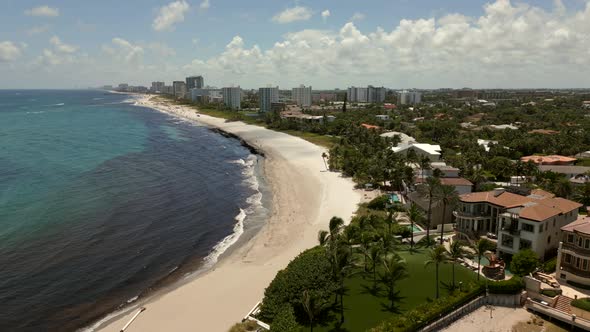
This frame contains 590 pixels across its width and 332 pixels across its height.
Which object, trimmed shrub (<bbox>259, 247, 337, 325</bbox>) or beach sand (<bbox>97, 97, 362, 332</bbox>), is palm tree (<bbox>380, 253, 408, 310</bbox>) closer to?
trimmed shrub (<bbox>259, 247, 337, 325</bbox>)

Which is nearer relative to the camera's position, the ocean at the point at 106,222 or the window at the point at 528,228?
the window at the point at 528,228

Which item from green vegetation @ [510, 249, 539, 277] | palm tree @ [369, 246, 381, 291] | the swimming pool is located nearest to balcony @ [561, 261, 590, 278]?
green vegetation @ [510, 249, 539, 277]

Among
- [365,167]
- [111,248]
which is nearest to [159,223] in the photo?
[111,248]

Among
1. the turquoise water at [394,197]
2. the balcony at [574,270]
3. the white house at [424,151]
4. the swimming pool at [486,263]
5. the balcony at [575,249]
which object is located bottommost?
the swimming pool at [486,263]

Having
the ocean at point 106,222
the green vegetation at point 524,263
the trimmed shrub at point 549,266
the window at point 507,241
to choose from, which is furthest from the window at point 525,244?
the ocean at point 106,222

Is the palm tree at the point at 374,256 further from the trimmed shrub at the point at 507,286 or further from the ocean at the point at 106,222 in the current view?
the ocean at the point at 106,222
